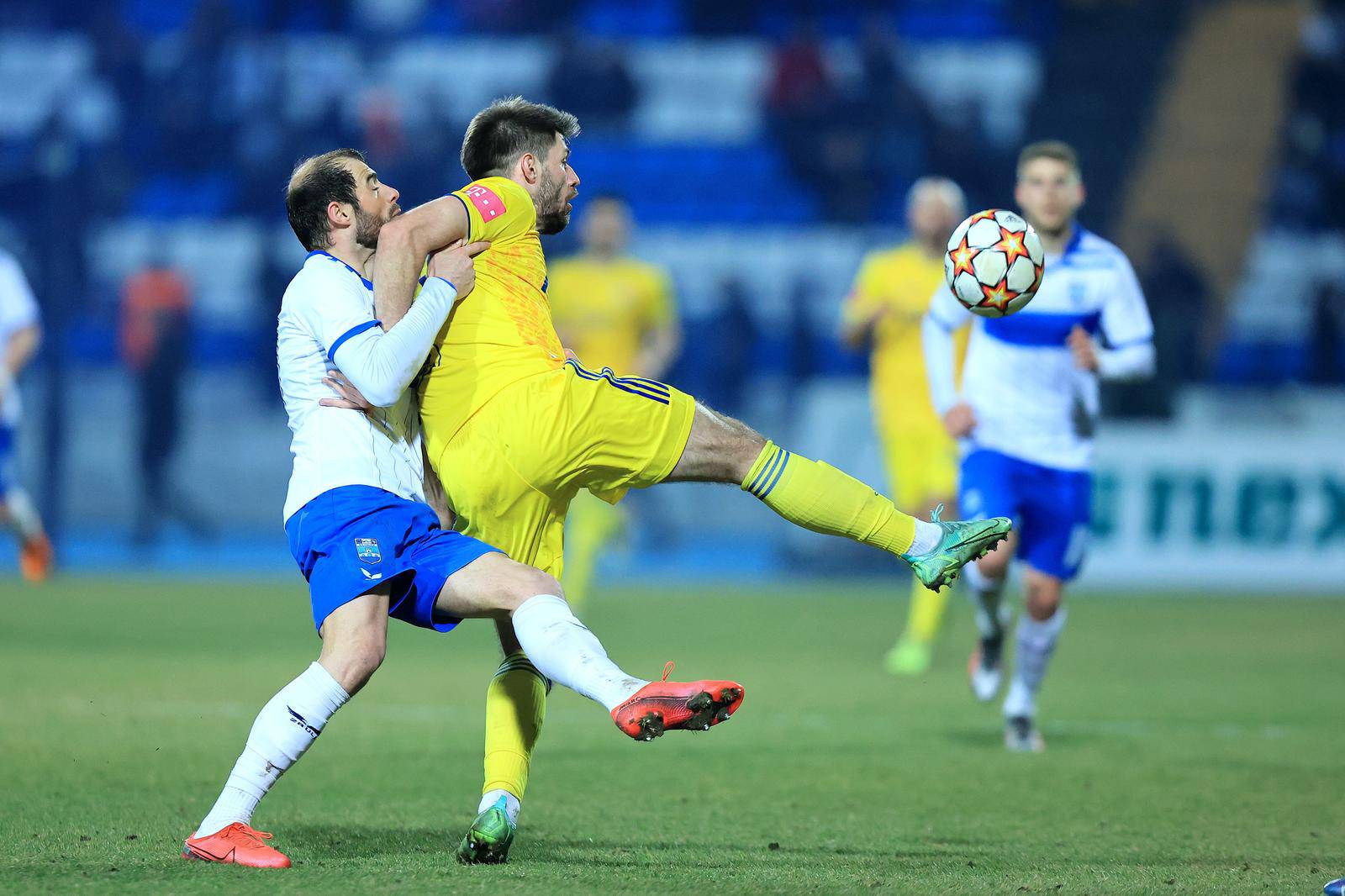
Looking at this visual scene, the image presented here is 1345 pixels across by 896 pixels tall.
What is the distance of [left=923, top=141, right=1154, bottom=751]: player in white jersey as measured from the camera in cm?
646

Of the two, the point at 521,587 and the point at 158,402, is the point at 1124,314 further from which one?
the point at 158,402

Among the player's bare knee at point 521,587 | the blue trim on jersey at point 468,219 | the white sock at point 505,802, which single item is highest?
the blue trim on jersey at point 468,219

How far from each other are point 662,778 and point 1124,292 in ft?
8.57

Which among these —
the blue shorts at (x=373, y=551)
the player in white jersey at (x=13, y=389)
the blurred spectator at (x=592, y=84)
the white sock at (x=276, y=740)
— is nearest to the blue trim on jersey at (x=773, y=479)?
the blue shorts at (x=373, y=551)

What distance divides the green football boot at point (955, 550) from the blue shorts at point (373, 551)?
42.1 inches

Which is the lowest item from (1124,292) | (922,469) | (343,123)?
(922,469)

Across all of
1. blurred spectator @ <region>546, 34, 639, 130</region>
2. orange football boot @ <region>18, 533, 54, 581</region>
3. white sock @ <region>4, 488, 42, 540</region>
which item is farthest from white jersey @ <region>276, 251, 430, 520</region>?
blurred spectator @ <region>546, 34, 639, 130</region>

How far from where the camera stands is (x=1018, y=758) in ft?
19.9

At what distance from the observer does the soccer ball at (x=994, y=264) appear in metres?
5.20

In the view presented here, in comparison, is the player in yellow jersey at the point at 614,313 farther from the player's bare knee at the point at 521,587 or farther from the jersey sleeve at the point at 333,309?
the player's bare knee at the point at 521,587

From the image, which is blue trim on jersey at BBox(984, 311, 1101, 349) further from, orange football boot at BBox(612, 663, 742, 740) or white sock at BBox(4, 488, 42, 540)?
white sock at BBox(4, 488, 42, 540)

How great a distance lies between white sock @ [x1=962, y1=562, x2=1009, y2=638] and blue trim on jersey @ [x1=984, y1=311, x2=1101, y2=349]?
0.90m

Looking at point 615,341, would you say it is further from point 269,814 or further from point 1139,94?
point 1139,94

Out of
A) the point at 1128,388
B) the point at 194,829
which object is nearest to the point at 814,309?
the point at 1128,388
